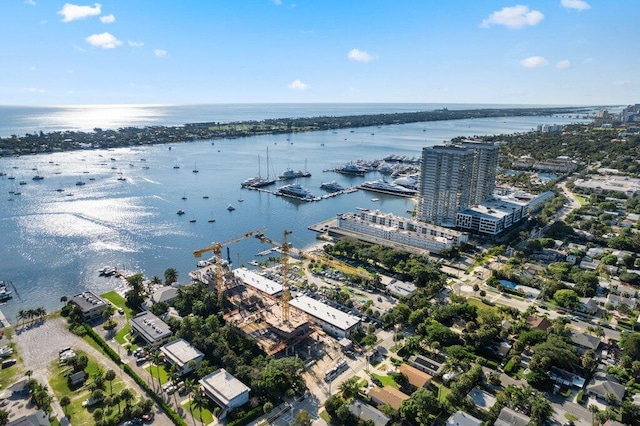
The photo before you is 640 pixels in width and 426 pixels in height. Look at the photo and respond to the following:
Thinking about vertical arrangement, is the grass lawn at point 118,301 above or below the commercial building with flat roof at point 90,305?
below

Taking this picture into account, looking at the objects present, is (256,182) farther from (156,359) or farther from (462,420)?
(462,420)

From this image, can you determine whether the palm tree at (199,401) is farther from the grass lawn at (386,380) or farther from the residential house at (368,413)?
the grass lawn at (386,380)

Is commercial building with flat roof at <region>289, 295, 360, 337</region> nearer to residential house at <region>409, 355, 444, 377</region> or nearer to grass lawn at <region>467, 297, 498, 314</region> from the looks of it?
residential house at <region>409, 355, 444, 377</region>

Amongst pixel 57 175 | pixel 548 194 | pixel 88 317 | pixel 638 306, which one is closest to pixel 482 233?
pixel 638 306

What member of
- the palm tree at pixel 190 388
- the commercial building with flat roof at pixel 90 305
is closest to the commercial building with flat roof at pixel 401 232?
the commercial building with flat roof at pixel 90 305

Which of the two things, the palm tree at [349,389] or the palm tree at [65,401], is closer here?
the palm tree at [65,401]

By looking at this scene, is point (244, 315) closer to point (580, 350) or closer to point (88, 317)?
point (88, 317)

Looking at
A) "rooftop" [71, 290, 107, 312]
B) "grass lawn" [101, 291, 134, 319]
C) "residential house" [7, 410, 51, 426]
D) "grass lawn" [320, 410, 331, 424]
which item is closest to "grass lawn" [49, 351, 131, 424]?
"residential house" [7, 410, 51, 426]
